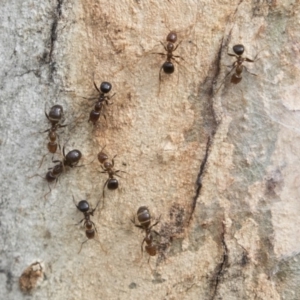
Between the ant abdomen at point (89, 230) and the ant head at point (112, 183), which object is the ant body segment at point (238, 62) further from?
the ant abdomen at point (89, 230)

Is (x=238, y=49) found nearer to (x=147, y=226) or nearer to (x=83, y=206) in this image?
(x=147, y=226)

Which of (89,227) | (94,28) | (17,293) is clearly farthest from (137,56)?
(17,293)

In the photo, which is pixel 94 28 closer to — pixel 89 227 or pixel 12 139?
pixel 12 139

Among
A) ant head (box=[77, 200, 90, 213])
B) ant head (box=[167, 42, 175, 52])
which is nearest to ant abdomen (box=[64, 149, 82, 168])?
ant head (box=[77, 200, 90, 213])

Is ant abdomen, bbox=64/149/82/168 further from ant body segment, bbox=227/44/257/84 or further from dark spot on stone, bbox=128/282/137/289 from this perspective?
ant body segment, bbox=227/44/257/84

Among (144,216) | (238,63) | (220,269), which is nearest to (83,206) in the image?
(144,216)

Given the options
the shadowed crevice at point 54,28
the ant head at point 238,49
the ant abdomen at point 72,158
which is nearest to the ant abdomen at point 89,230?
the ant abdomen at point 72,158
